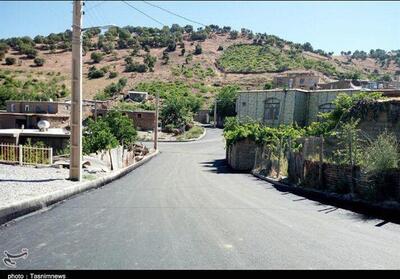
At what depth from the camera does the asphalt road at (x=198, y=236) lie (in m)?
6.39

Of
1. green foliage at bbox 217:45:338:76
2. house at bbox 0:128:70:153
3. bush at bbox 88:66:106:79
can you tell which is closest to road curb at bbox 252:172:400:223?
house at bbox 0:128:70:153

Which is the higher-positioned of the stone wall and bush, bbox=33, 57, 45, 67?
bush, bbox=33, 57, 45, 67

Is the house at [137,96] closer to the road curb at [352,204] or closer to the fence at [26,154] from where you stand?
the fence at [26,154]

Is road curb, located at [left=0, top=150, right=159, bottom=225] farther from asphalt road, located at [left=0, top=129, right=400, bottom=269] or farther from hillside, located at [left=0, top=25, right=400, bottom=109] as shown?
hillside, located at [left=0, top=25, right=400, bottom=109]

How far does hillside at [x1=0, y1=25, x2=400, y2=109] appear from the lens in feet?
347

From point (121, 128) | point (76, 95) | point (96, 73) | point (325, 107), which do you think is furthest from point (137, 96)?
point (76, 95)

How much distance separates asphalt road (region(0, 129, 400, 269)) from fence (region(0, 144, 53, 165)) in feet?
32.8

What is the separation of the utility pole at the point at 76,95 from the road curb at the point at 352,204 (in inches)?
330

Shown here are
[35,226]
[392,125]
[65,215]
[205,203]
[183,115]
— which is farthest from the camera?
[183,115]

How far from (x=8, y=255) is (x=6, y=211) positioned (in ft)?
9.15

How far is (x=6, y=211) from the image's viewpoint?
9148mm

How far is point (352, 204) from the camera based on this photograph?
12672 millimetres

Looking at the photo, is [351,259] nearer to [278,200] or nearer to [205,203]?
[205,203]
